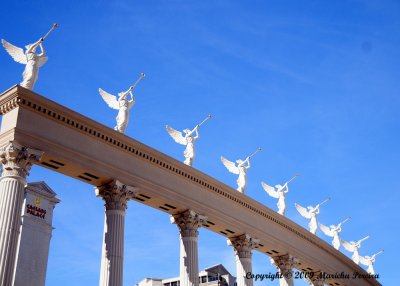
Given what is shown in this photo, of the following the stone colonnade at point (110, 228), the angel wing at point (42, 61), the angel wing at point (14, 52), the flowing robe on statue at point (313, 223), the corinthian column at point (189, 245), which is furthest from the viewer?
the flowing robe on statue at point (313, 223)

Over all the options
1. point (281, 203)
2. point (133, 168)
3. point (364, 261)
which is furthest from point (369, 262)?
point (133, 168)

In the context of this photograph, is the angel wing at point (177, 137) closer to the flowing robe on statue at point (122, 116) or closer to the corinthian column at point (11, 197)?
the flowing robe on statue at point (122, 116)

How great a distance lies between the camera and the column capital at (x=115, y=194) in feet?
106

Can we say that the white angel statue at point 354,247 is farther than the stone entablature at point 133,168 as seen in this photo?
Yes

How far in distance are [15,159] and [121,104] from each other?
9.01 m

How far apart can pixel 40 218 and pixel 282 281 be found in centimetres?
3181

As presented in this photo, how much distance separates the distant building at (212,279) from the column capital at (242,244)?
62.8 m

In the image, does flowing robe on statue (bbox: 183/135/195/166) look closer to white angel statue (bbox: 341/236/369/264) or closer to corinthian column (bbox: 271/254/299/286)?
corinthian column (bbox: 271/254/299/286)

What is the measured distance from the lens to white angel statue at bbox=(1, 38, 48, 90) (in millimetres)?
29719

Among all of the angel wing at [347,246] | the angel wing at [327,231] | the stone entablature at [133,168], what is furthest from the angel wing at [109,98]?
the angel wing at [347,246]

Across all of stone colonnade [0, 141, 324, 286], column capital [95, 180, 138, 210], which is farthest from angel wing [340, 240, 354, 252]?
column capital [95, 180, 138, 210]

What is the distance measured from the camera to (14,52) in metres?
30.6

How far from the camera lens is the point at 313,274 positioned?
174 feet

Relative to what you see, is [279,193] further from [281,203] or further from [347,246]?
[347,246]
